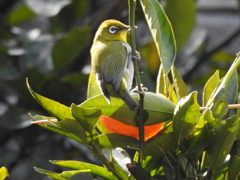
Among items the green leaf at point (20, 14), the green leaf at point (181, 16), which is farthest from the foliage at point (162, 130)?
the green leaf at point (20, 14)

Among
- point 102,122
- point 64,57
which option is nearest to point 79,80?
point 64,57

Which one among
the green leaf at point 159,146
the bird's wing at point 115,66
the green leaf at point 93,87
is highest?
the bird's wing at point 115,66

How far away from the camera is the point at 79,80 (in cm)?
167

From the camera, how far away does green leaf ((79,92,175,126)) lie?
2.19 ft

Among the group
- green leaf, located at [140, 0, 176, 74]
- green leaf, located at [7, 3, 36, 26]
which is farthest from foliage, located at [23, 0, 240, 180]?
green leaf, located at [7, 3, 36, 26]

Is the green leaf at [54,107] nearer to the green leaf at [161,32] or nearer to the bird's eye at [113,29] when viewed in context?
the green leaf at [161,32]

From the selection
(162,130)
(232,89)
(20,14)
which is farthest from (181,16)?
(162,130)

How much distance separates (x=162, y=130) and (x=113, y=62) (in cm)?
22

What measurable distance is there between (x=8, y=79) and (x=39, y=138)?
265 mm

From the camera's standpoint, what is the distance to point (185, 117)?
2.13 ft

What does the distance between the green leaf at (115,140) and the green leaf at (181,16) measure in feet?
4.02

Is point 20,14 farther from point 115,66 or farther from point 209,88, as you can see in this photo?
point 209,88

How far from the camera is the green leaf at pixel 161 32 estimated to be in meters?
0.69

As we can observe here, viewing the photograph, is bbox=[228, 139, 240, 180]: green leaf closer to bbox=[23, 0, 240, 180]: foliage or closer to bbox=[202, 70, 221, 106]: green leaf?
bbox=[23, 0, 240, 180]: foliage
